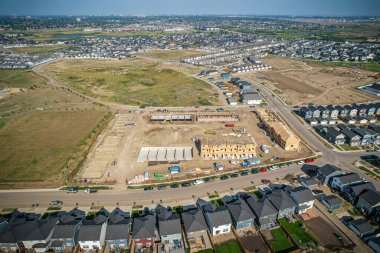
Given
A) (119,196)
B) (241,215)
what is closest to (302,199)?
(241,215)

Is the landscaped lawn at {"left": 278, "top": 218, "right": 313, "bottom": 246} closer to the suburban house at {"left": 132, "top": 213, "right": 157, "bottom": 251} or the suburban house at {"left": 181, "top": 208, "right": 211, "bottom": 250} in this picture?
the suburban house at {"left": 181, "top": 208, "right": 211, "bottom": 250}

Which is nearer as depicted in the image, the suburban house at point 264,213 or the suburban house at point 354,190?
the suburban house at point 264,213

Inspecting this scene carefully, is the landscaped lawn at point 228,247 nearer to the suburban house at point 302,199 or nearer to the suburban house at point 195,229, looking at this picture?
the suburban house at point 195,229

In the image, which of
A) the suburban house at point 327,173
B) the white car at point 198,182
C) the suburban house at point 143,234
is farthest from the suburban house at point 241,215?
the suburban house at point 327,173

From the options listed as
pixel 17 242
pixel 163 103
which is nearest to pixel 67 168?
pixel 17 242

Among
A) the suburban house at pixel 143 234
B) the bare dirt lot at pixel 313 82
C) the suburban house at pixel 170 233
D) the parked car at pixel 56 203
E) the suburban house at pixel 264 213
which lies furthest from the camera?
the bare dirt lot at pixel 313 82

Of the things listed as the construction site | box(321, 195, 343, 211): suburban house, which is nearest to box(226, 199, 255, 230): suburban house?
the construction site
